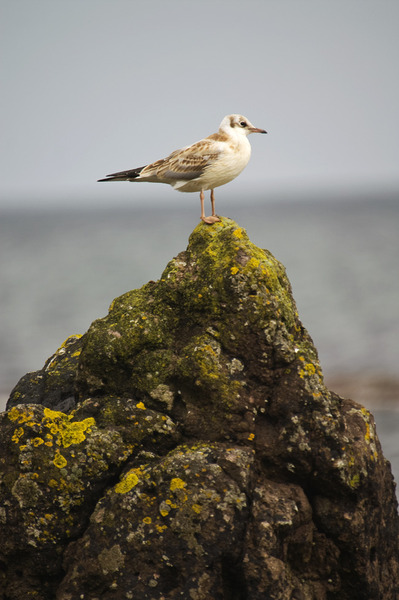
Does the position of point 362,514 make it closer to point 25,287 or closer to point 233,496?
point 233,496

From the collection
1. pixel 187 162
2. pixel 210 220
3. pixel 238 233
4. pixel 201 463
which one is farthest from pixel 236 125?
pixel 201 463

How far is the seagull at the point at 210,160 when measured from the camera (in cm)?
1235

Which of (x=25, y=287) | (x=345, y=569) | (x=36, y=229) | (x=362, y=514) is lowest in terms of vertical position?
(x=345, y=569)

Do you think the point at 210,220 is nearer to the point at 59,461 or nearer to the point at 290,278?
the point at 59,461

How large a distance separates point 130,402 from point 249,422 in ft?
5.16

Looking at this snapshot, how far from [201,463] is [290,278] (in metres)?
101

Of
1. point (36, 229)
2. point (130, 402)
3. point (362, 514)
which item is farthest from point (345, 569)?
point (36, 229)

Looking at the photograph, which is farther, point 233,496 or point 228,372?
point 228,372

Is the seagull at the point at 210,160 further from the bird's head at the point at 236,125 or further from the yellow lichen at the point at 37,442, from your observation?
the yellow lichen at the point at 37,442

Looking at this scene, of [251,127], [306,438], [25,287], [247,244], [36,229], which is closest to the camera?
[306,438]

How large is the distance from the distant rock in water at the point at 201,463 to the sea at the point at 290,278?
20022 mm

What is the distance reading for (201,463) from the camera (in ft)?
28.2

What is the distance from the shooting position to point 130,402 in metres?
9.41

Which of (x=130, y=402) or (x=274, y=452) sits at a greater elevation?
(x=130, y=402)
